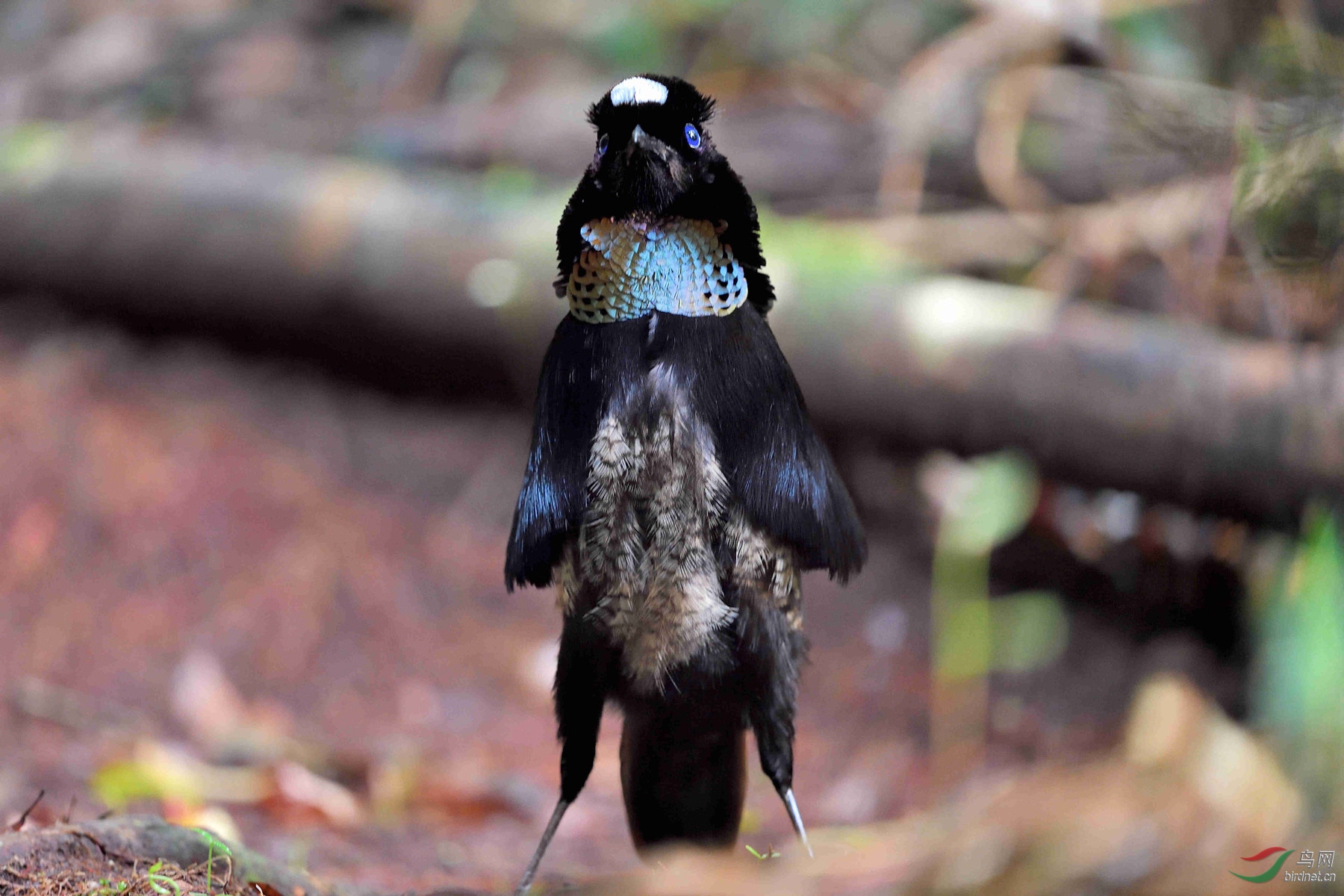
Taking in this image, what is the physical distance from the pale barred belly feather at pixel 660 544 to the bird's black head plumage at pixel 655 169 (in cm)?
27

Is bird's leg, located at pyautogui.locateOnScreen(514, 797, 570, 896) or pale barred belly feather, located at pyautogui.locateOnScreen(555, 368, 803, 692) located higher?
pale barred belly feather, located at pyautogui.locateOnScreen(555, 368, 803, 692)

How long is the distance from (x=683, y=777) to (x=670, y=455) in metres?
0.72


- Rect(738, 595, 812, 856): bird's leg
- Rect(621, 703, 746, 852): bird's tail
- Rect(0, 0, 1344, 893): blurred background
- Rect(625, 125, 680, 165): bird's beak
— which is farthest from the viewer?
Rect(0, 0, 1344, 893): blurred background

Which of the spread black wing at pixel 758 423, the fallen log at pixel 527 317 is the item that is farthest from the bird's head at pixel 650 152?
the fallen log at pixel 527 317

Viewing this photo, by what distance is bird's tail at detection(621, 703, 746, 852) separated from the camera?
2291 millimetres

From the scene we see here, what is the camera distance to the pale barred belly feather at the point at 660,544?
2035 mm

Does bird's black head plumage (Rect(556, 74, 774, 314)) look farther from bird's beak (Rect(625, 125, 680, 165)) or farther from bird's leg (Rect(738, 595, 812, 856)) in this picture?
bird's leg (Rect(738, 595, 812, 856))

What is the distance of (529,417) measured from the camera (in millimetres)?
5086

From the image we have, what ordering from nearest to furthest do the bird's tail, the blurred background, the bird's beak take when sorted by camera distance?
the bird's beak, the bird's tail, the blurred background

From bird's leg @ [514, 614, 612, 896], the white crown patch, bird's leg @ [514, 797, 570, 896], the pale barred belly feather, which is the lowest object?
bird's leg @ [514, 797, 570, 896]

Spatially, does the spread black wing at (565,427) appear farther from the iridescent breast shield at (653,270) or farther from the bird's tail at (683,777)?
the bird's tail at (683,777)

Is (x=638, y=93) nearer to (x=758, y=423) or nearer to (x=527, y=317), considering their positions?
(x=758, y=423)

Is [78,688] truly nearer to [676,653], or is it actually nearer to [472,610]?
[472,610]

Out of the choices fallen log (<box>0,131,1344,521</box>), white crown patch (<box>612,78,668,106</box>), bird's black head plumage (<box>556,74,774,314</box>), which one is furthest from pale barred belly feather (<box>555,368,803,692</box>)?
fallen log (<box>0,131,1344,521</box>)
